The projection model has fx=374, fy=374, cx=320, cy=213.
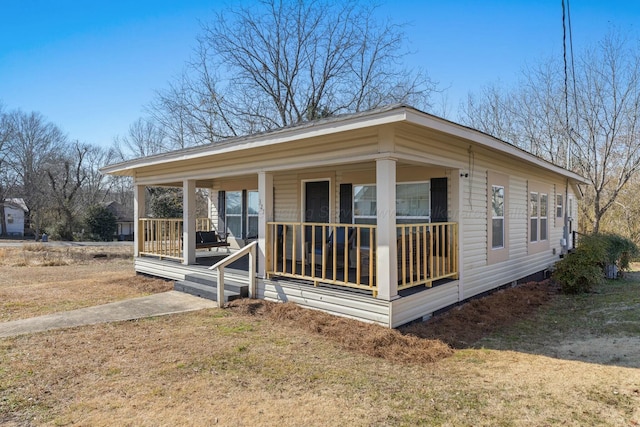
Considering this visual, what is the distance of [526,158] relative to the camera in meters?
7.74

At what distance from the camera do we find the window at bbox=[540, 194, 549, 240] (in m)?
10.0

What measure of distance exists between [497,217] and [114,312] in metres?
7.37

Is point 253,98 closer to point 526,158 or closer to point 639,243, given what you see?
point 526,158

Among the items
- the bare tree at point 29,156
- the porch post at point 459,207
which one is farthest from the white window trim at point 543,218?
the bare tree at point 29,156

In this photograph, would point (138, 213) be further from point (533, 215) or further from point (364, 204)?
point (533, 215)

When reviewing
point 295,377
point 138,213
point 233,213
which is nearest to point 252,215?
point 233,213

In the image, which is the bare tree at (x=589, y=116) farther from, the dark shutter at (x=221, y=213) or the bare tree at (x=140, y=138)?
the bare tree at (x=140, y=138)

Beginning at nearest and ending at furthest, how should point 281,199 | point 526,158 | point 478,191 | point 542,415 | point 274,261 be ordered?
point 542,415 → point 274,261 → point 478,191 → point 526,158 → point 281,199

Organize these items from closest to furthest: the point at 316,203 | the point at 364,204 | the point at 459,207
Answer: the point at 459,207
the point at 364,204
the point at 316,203

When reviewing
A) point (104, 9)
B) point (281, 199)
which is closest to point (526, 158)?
point (281, 199)

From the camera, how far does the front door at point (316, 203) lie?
27.9 feet

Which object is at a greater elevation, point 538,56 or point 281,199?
point 538,56

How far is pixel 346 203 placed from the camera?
8070 millimetres

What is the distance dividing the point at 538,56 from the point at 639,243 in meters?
10.1
